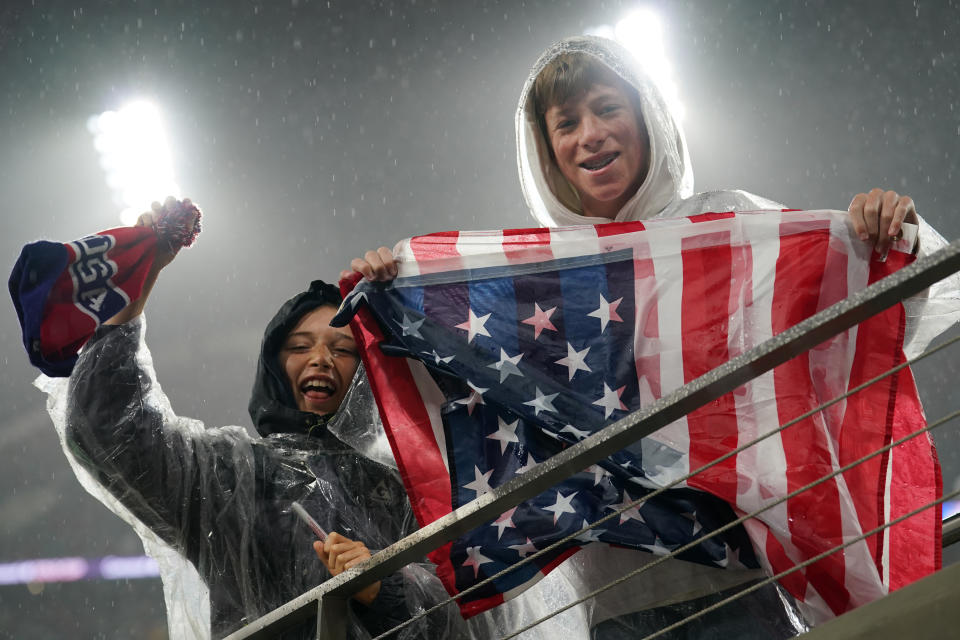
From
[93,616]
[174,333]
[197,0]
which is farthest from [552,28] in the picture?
[93,616]

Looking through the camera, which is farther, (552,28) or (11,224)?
(552,28)

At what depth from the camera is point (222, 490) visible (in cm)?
234

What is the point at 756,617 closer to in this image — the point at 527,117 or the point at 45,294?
the point at 527,117

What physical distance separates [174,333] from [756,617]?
21.1 ft

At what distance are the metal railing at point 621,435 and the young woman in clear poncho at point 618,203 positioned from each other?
384 mm

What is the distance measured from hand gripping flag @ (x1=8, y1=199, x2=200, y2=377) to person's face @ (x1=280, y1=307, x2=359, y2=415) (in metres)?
0.53

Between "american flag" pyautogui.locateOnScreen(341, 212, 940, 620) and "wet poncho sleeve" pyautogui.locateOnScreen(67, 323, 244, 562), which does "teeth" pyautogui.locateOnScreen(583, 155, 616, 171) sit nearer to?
"american flag" pyautogui.locateOnScreen(341, 212, 940, 620)

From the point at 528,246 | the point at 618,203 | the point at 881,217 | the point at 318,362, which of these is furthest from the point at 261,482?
the point at 881,217

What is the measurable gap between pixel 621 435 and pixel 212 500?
134cm

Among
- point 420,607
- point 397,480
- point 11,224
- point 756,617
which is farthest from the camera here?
point 11,224

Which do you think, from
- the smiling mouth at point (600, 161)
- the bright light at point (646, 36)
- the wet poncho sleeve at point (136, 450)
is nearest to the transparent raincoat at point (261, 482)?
the wet poncho sleeve at point (136, 450)

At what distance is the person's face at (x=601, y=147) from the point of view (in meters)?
2.35

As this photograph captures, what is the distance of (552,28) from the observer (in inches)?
291

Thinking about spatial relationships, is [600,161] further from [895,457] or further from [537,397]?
[895,457]
